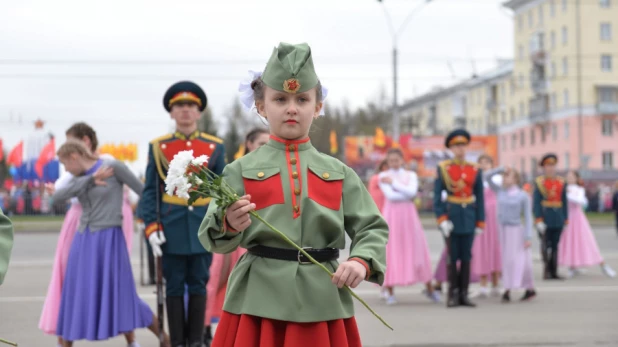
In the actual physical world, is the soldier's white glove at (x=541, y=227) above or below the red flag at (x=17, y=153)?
below

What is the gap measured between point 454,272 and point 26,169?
44826mm

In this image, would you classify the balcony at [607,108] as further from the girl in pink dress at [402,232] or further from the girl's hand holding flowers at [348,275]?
the girl's hand holding flowers at [348,275]

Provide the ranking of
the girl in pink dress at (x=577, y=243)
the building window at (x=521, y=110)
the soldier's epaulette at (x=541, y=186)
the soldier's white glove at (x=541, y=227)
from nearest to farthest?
the soldier's white glove at (x=541, y=227) < the soldier's epaulette at (x=541, y=186) < the girl in pink dress at (x=577, y=243) < the building window at (x=521, y=110)

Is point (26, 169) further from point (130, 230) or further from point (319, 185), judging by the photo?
point (319, 185)

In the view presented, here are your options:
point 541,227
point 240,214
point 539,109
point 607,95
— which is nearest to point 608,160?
point 607,95

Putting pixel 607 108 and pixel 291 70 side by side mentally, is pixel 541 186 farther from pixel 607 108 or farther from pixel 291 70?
pixel 607 108

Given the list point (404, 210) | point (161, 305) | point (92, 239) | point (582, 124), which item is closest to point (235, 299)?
point (161, 305)

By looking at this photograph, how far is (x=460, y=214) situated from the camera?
1076 centimetres

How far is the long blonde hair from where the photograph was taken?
7.43 meters

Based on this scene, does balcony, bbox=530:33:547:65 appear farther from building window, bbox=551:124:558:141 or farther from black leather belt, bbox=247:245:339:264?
black leather belt, bbox=247:245:339:264

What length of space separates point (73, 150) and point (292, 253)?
4120mm

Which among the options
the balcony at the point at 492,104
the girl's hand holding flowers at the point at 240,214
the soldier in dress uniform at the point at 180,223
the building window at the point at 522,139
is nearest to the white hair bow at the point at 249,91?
the girl's hand holding flowers at the point at 240,214

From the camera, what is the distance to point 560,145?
76.4 meters

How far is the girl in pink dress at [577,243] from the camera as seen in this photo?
15.1 m
